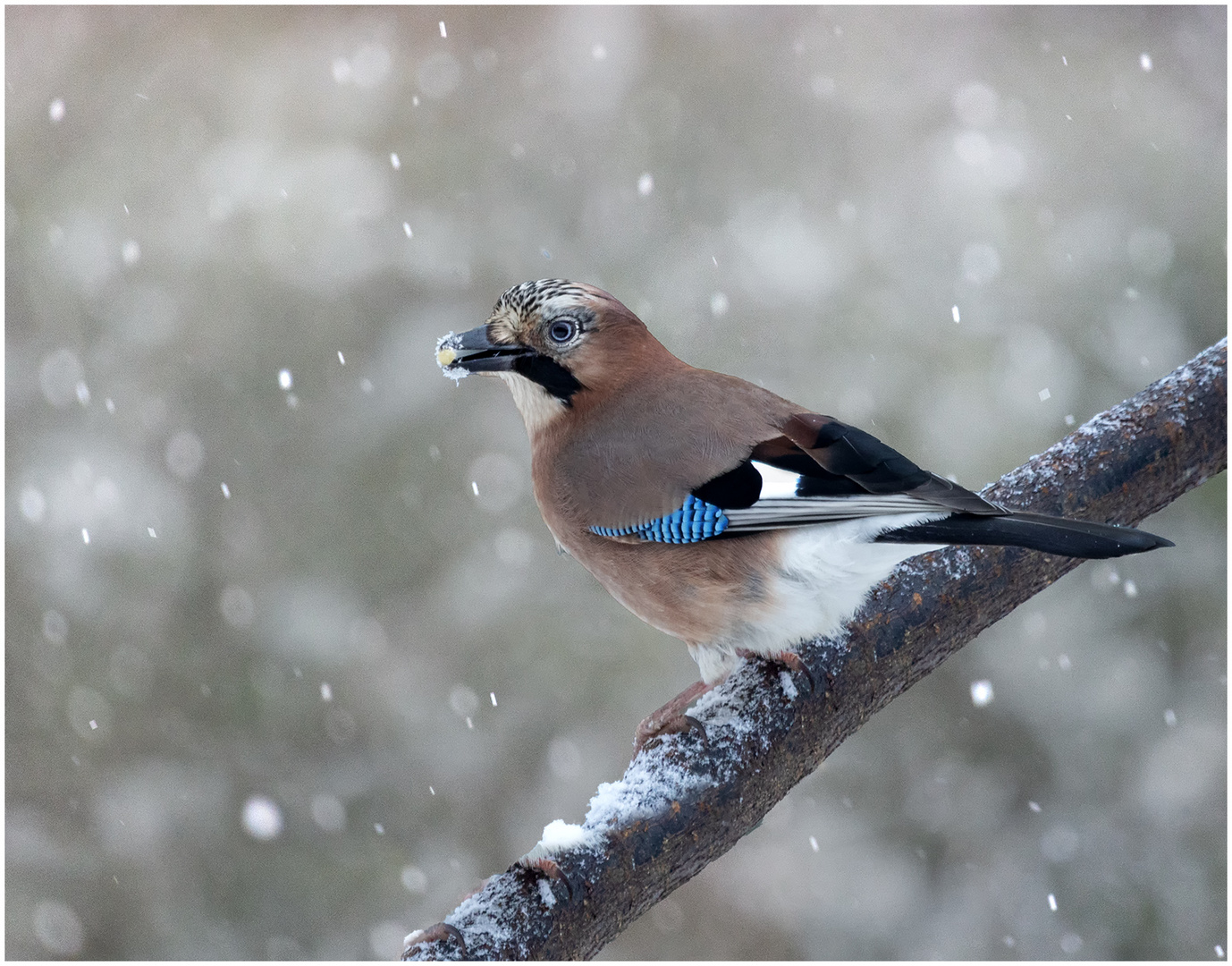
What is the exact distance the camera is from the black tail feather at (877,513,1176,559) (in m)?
1.94

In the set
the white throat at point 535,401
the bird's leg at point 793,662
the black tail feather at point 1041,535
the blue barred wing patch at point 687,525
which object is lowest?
the black tail feather at point 1041,535

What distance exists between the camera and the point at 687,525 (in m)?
2.47

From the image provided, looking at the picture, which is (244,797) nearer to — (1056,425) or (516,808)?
(516,808)

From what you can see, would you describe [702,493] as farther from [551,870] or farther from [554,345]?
[551,870]

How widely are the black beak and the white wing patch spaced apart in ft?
2.24

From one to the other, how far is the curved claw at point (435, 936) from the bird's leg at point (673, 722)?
68cm

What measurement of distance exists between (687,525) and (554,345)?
0.61 m

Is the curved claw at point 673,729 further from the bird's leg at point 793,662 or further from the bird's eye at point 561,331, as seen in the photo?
the bird's eye at point 561,331

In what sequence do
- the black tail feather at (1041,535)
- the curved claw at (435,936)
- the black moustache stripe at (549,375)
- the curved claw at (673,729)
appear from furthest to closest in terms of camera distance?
1. the black moustache stripe at (549,375)
2. the curved claw at (673,729)
3. the black tail feather at (1041,535)
4. the curved claw at (435,936)

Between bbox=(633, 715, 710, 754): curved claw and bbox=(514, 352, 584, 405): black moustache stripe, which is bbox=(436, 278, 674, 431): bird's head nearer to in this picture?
bbox=(514, 352, 584, 405): black moustache stripe

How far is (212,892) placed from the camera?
468cm

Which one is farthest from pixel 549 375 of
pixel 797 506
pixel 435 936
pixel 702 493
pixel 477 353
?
pixel 435 936

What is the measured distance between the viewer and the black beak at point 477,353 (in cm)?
266

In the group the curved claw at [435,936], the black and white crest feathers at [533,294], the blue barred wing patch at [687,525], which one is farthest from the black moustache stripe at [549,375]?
the curved claw at [435,936]
